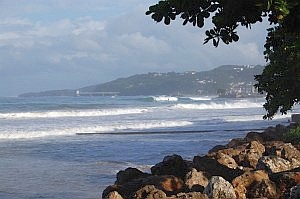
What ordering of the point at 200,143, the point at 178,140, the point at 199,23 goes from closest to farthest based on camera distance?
1. the point at 199,23
2. the point at 200,143
3. the point at 178,140

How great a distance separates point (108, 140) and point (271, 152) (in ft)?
43.4

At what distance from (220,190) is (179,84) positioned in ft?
545

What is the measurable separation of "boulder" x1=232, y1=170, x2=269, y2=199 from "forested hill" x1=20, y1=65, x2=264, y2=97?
151 meters

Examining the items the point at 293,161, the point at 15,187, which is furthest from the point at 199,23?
the point at 15,187


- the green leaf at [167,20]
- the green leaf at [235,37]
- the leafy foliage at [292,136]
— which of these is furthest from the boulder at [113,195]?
the leafy foliage at [292,136]

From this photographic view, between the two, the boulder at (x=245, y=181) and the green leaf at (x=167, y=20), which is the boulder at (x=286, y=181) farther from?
the green leaf at (x=167, y=20)

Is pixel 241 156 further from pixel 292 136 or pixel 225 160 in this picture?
pixel 292 136

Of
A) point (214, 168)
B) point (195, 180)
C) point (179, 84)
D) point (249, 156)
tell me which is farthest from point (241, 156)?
point (179, 84)

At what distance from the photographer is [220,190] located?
10.1m

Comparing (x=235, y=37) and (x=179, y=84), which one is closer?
(x=235, y=37)

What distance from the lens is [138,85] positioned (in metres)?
178

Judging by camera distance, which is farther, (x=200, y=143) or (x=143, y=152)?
(x=200, y=143)

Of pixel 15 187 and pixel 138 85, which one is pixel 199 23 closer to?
pixel 15 187

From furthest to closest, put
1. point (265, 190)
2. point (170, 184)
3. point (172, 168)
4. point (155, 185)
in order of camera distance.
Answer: point (172, 168) → point (170, 184) → point (155, 185) → point (265, 190)
